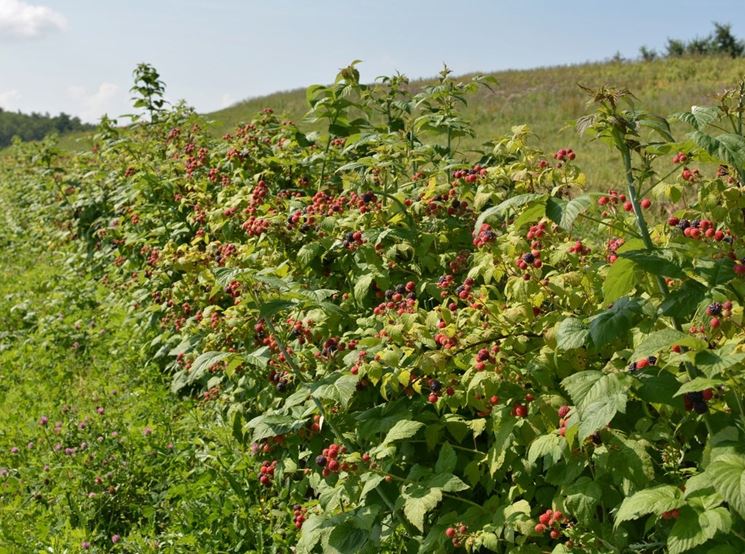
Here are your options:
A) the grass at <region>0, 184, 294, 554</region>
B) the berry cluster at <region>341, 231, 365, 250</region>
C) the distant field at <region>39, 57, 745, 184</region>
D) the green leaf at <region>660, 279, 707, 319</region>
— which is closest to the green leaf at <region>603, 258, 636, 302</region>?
the green leaf at <region>660, 279, 707, 319</region>

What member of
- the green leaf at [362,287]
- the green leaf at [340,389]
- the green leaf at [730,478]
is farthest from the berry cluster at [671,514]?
the green leaf at [362,287]

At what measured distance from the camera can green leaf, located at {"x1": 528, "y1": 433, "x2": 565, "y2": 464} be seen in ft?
7.55

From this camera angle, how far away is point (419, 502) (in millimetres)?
2574

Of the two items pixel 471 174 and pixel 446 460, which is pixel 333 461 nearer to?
pixel 446 460

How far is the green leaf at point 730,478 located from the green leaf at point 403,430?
3.36 feet

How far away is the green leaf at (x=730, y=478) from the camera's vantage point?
5.93 ft

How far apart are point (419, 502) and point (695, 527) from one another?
3.05 ft

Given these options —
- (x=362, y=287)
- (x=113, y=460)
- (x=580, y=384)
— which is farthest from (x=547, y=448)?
(x=113, y=460)

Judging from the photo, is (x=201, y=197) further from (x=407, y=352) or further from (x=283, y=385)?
(x=407, y=352)

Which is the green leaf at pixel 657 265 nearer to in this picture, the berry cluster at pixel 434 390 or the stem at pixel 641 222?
the stem at pixel 641 222

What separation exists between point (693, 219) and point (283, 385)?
5.93ft

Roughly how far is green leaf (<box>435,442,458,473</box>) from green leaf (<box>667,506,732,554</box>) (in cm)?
89

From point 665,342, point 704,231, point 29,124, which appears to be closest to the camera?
point 665,342

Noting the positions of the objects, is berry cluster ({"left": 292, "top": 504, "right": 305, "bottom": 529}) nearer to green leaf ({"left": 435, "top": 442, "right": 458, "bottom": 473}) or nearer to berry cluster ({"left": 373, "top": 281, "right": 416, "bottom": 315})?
green leaf ({"left": 435, "top": 442, "right": 458, "bottom": 473})
